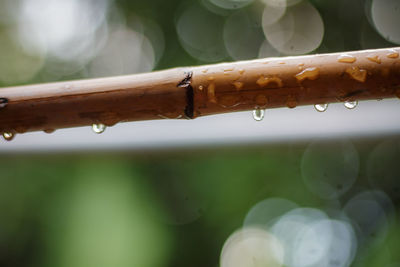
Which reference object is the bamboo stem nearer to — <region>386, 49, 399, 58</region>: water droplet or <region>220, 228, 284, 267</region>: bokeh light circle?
<region>386, 49, 399, 58</region>: water droplet

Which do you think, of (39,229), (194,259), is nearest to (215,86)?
(194,259)

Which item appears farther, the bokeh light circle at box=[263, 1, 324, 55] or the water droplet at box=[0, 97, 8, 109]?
the bokeh light circle at box=[263, 1, 324, 55]

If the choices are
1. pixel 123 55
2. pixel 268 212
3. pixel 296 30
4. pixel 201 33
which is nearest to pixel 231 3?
pixel 201 33

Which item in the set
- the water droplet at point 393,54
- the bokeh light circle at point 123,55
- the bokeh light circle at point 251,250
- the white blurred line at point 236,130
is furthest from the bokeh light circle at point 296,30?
the water droplet at point 393,54

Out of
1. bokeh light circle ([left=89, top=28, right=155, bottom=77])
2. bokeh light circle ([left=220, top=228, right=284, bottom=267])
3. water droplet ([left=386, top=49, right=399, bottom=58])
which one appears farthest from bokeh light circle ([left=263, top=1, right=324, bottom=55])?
water droplet ([left=386, top=49, right=399, bottom=58])

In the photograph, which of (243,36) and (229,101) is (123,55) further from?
(229,101)
